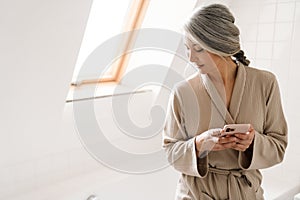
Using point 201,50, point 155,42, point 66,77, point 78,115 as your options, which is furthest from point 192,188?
point 155,42

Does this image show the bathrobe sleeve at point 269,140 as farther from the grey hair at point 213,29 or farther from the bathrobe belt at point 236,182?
the grey hair at point 213,29

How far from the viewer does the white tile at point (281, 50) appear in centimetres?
238

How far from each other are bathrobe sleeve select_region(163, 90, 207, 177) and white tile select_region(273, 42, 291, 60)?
1308mm

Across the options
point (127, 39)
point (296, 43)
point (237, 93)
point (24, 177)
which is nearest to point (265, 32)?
point (296, 43)

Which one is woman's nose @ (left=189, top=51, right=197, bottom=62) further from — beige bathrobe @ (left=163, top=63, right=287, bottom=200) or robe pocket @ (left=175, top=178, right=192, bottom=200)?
robe pocket @ (left=175, top=178, right=192, bottom=200)

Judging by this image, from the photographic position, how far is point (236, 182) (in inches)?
53.7

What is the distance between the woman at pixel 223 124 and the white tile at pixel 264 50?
1.16 m

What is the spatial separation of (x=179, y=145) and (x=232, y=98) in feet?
0.89

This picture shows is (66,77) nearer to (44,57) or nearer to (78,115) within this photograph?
(44,57)

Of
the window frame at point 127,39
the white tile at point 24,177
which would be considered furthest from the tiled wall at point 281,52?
the white tile at point 24,177

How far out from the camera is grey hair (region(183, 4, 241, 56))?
4.06 ft

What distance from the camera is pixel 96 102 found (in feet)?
7.55

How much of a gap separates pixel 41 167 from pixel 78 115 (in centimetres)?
37

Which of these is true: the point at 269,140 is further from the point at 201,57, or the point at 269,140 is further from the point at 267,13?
the point at 267,13
